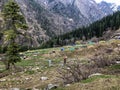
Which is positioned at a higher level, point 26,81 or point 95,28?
point 95,28

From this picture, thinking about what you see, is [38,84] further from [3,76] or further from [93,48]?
[93,48]

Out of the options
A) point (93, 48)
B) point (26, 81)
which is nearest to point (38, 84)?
point (26, 81)

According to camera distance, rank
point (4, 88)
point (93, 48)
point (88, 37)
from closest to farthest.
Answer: point (4, 88) < point (93, 48) < point (88, 37)

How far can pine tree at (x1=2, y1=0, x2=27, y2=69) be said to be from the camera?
30.9 metres

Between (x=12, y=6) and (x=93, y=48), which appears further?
(x=93, y=48)

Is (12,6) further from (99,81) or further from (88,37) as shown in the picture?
(88,37)

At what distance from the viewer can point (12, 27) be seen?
32281 mm

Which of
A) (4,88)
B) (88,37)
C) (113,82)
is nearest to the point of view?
(113,82)

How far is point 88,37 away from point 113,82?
12771 centimetres

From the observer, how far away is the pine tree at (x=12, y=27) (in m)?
30.9

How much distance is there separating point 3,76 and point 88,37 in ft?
383

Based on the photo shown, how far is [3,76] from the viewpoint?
1123 inches

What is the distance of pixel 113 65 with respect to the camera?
927 inches

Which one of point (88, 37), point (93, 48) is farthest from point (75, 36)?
point (93, 48)
